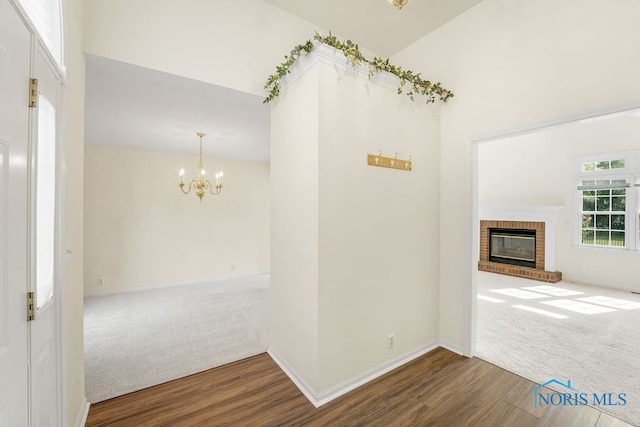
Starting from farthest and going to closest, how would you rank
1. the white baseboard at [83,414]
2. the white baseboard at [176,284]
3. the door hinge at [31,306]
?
the white baseboard at [176,284] < the white baseboard at [83,414] < the door hinge at [31,306]

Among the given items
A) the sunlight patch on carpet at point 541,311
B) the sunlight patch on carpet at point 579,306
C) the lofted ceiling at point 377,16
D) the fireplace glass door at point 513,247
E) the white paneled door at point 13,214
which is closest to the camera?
the white paneled door at point 13,214

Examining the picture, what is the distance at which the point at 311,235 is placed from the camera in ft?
6.82

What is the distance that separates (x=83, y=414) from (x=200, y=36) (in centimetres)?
323

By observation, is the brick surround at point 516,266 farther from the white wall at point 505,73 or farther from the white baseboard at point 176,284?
the white baseboard at point 176,284

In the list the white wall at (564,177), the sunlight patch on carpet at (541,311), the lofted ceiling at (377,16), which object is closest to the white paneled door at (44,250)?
the lofted ceiling at (377,16)

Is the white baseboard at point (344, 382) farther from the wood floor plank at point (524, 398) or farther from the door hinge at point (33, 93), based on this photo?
the door hinge at point (33, 93)

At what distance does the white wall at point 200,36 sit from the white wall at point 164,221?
3855 mm

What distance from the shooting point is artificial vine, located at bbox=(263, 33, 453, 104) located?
6.72 ft

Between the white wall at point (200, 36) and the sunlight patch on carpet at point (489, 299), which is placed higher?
the white wall at point (200, 36)

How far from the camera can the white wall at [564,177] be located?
16.5 feet

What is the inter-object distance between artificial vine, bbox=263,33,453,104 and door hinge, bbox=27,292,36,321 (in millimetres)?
2234

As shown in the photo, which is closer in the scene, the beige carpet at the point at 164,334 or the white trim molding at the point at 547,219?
the beige carpet at the point at 164,334

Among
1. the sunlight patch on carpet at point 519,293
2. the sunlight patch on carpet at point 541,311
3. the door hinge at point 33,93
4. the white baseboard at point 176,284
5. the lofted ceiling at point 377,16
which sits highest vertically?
the lofted ceiling at point 377,16

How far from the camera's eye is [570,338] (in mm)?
3045
